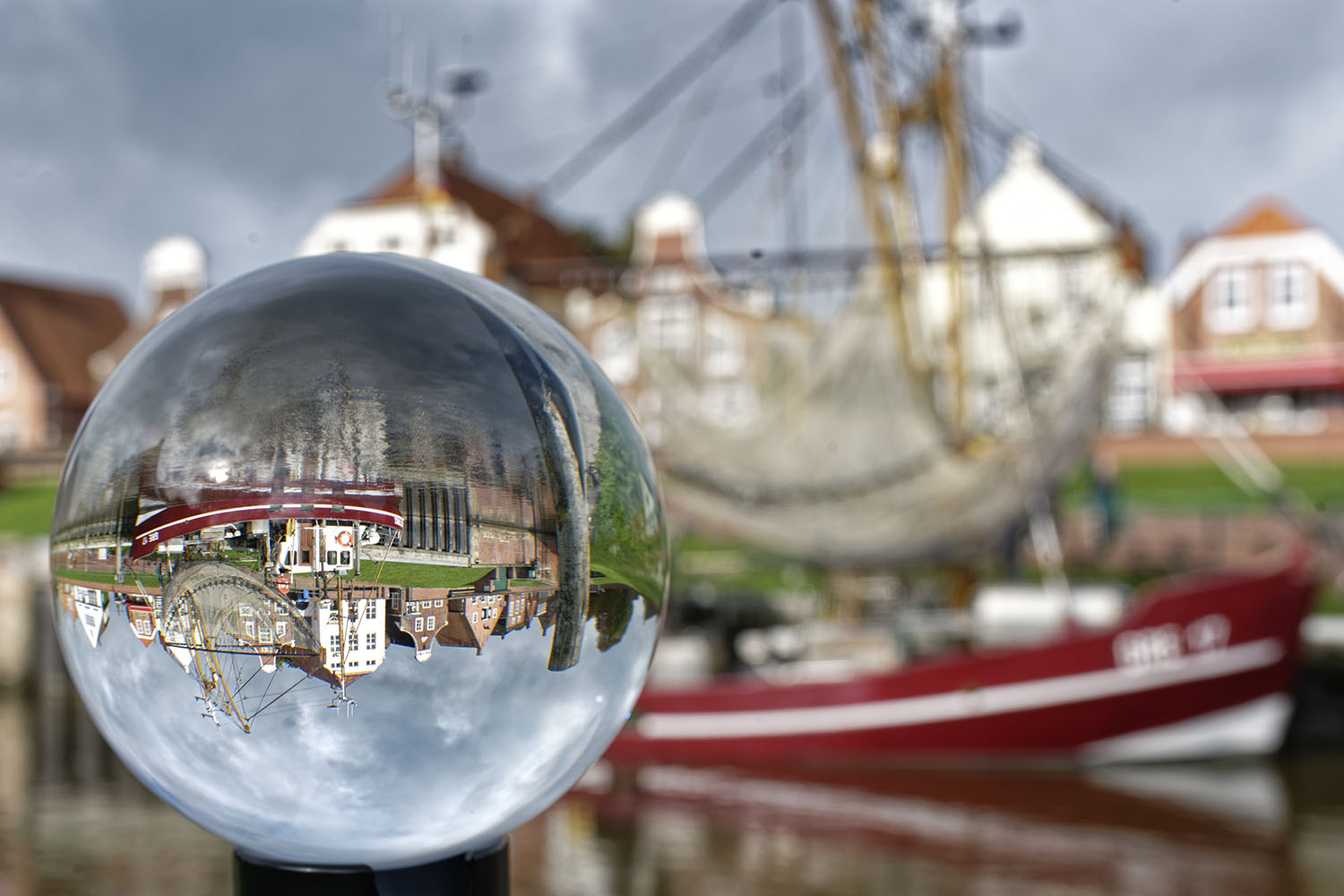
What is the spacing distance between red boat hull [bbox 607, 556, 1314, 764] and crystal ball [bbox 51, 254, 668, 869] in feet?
39.0

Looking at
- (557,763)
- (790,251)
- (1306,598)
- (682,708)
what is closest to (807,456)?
(790,251)

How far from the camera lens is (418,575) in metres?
1.45

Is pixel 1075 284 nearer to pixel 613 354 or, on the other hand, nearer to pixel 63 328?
pixel 613 354

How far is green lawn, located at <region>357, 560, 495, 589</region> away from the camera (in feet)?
4.71

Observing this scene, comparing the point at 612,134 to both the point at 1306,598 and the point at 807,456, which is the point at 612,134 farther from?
the point at 1306,598

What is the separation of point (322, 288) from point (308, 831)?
70 cm

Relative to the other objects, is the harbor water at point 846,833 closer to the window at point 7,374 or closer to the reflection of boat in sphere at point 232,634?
→ the reflection of boat in sphere at point 232,634

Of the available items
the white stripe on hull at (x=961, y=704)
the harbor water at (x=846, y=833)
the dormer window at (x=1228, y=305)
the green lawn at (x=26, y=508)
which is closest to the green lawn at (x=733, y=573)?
the white stripe on hull at (x=961, y=704)

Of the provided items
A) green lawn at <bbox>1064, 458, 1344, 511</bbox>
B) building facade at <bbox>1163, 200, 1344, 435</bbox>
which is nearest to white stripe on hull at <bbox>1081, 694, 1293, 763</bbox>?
green lawn at <bbox>1064, 458, 1344, 511</bbox>

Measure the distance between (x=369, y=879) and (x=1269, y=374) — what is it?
3559 cm

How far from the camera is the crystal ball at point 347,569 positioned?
57.1 inches

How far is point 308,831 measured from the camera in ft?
5.10

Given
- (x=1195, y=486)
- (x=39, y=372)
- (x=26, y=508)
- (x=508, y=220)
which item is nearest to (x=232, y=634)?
(x=508, y=220)

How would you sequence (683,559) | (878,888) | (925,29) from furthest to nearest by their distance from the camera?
(683,559) < (925,29) < (878,888)
